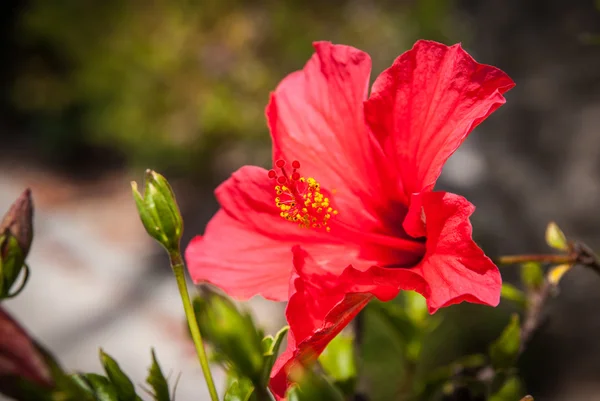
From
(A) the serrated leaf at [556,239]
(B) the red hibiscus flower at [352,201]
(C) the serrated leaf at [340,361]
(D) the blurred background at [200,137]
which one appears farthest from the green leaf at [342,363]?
(D) the blurred background at [200,137]

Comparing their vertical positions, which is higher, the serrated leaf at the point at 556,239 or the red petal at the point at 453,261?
the red petal at the point at 453,261

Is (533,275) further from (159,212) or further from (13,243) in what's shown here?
(13,243)

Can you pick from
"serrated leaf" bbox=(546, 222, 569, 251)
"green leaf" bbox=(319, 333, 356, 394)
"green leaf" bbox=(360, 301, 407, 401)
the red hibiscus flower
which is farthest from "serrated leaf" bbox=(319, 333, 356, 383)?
"green leaf" bbox=(360, 301, 407, 401)

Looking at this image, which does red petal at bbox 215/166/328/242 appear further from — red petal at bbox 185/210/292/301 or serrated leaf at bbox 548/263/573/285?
serrated leaf at bbox 548/263/573/285

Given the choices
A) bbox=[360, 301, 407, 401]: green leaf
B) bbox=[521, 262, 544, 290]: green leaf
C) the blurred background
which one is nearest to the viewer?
bbox=[521, 262, 544, 290]: green leaf

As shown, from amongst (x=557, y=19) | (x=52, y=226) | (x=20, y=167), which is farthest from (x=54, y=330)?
(x=557, y=19)

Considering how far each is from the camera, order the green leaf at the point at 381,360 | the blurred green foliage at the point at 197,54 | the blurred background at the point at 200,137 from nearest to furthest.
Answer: the green leaf at the point at 381,360 → the blurred background at the point at 200,137 → the blurred green foliage at the point at 197,54

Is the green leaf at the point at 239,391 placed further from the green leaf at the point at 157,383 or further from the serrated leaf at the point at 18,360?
the serrated leaf at the point at 18,360
